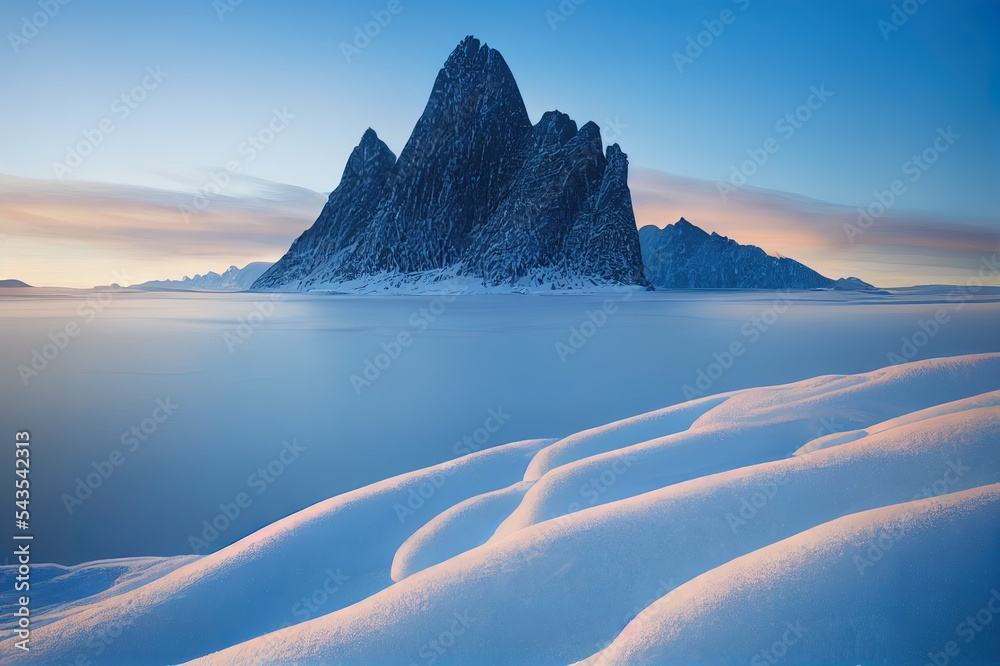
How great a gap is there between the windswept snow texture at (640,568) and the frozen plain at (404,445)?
0.06 ft

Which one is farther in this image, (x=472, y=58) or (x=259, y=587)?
(x=472, y=58)

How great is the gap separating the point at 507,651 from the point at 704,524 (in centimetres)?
106

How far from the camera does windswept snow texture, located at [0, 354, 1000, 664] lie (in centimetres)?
199

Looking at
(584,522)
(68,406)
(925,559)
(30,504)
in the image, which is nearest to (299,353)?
(68,406)

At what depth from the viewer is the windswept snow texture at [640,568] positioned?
1.99m

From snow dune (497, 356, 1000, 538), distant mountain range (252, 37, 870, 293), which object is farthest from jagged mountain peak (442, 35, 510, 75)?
snow dune (497, 356, 1000, 538)

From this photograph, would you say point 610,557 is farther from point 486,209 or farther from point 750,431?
point 486,209

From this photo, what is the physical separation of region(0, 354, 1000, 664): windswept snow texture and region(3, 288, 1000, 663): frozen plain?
2 centimetres

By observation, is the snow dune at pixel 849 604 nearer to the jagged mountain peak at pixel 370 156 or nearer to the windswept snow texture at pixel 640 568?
the windswept snow texture at pixel 640 568

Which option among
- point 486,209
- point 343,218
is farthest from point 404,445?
point 343,218

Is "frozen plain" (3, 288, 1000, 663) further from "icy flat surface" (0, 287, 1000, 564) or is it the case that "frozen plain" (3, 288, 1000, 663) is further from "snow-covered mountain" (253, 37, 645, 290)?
"snow-covered mountain" (253, 37, 645, 290)

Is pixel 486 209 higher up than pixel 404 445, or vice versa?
pixel 486 209

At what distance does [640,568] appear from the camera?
2393mm

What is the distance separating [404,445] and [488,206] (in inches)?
4590
